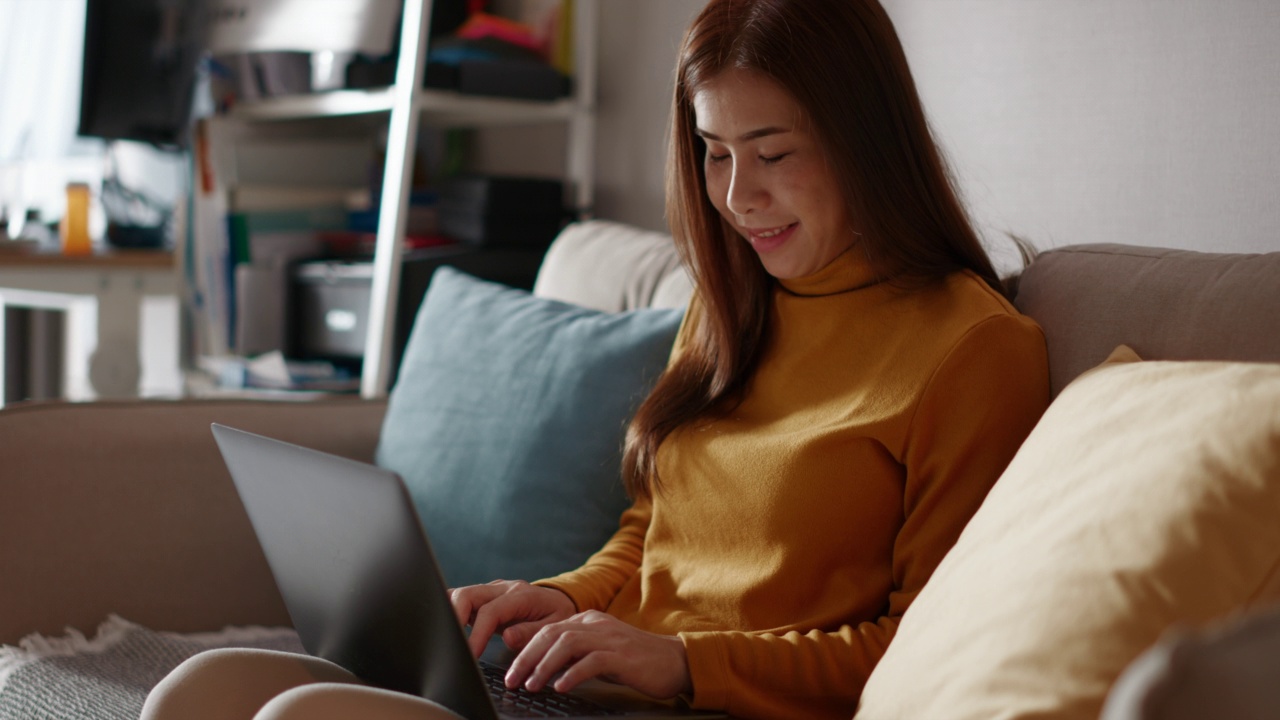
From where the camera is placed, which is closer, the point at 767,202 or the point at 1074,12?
the point at 767,202

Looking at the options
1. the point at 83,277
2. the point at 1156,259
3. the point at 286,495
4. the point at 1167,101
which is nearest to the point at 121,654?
the point at 286,495

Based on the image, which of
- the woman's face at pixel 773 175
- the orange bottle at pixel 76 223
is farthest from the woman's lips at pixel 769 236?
the orange bottle at pixel 76 223

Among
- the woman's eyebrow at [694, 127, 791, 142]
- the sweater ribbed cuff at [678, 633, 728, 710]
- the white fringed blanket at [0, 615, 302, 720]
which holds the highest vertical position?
the woman's eyebrow at [694, 127, 791, 142]

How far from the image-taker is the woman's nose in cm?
106

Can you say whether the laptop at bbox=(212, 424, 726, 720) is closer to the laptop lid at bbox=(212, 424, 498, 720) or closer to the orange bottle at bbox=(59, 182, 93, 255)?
the laptop lid at bbox=(212, 424, 498, 720)

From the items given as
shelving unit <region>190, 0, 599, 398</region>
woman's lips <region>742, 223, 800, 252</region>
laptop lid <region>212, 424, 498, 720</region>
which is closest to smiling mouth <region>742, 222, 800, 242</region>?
woman's lips <region>742, 223, 800, 252</region>

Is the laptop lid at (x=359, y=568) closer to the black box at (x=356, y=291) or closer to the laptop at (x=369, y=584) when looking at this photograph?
the laptop at (x=369, y=584)

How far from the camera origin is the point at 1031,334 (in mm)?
942

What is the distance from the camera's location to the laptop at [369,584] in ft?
2.39

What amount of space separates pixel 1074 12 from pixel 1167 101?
17 centimetres

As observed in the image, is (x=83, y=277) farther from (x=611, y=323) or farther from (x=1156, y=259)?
(x=1156, y=259)

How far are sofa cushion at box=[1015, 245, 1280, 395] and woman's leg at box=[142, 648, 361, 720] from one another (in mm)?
624

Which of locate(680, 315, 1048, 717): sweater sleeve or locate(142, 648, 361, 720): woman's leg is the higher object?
locate(680, 315, 1048, 717): sweater sleeve

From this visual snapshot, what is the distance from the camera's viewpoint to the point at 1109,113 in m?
1.23
